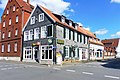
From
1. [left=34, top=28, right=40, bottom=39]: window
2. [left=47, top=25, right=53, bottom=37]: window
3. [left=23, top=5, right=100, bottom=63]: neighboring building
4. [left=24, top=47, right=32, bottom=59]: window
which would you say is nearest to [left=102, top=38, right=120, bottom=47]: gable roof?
[left=23, top=5, right=100, bottom=63]: neighboring building

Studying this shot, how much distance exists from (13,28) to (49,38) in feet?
39.8

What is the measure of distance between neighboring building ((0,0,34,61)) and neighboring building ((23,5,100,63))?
8.05 feet

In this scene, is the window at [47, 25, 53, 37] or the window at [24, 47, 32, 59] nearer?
the window at [47, 25, 53, 37]

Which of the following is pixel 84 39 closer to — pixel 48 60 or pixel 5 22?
pixel 48 60

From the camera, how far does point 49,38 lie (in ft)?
99.1

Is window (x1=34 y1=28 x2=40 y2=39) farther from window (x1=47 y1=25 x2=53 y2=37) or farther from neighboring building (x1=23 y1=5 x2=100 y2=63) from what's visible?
window (x1=47 y1=25 x2=53 y2=37)

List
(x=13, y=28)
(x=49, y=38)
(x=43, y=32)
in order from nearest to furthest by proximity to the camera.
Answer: (x=49, y=38)
(x=43, y=32)
(x=13, y=28)

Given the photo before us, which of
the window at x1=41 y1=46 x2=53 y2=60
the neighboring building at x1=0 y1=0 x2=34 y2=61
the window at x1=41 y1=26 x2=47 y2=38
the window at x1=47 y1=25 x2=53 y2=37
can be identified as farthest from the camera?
the neighboring building at x1=0 y1=0 x2=34 y2=61

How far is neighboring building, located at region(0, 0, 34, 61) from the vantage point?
1457 inches

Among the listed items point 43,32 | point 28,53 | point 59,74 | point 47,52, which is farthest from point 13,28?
point 59,74

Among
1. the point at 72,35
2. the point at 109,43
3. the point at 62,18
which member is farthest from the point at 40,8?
the point at 109,43

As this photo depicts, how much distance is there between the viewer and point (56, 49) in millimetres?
28984

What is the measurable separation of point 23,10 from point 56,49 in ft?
42.1

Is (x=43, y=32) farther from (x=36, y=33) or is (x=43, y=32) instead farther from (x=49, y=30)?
(x=36, y=33)
